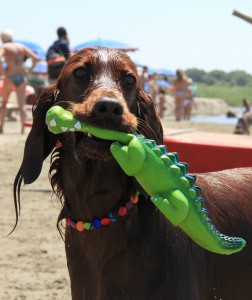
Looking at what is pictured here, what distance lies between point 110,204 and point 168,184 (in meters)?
0.48

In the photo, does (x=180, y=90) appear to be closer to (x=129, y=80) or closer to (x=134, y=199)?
(x=129, y=80)

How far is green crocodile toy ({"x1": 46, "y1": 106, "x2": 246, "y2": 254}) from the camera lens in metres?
2.94

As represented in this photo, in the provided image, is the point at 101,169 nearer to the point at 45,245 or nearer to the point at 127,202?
the point at 127,202

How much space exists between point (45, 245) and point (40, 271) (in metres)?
0.75

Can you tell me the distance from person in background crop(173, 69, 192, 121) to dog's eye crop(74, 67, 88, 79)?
22.3 metres

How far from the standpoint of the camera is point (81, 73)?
135 inches

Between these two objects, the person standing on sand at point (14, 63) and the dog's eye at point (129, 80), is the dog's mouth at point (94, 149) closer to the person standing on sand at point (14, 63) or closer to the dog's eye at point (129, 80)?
the dog's eye at point (129, 80)

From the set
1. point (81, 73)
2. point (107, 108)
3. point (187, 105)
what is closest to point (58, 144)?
point (81, 73)

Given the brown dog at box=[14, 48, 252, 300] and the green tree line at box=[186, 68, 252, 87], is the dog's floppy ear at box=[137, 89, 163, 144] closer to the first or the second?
the brown dog at box=[14, 48, 252, 300]

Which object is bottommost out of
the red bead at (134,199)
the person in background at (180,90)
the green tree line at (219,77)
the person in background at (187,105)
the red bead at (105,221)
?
the green tree line at (219,77)

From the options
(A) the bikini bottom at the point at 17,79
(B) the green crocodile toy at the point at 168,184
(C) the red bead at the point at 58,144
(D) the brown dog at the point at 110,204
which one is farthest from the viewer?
(A) the bikini bottom at the point at 17,79

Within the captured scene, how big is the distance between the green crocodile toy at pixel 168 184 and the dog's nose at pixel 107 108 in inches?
2.4

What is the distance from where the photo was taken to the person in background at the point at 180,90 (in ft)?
84.7

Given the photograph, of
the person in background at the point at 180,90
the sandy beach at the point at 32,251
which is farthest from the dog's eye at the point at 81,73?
the person in background at the point at 180,90
